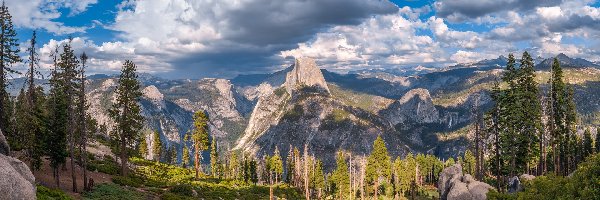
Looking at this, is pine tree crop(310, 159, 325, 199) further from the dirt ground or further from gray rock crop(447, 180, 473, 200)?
the dirt ground

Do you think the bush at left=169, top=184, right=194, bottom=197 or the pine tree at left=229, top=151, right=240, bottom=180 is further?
the pine tree at left=229, top=151, right=240, bottom=180

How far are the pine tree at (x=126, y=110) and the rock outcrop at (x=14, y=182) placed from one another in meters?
35.4

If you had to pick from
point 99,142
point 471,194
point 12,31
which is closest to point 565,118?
point 471,194

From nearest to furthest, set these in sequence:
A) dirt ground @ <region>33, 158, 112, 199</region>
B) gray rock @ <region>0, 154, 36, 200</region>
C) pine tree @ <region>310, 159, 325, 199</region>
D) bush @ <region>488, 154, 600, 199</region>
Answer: gray rock @ <region>0, 154, 36, 200</region>, bush @ <region>488, 154, 600, 199</region>, dirt ground @ <region>33, 158, 112, 199</region>, pine tree @ <region>310, 159, 325, 199</region>

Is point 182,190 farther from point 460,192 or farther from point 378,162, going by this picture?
point 378,162

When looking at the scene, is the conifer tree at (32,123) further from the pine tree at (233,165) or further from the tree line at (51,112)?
the pine tree at (233,165)

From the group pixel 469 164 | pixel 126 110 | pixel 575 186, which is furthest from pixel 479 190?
pixel 469 164

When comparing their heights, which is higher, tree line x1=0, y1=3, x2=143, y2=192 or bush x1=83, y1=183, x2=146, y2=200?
tree line x1=0, y1=3, x2=143, y2=192

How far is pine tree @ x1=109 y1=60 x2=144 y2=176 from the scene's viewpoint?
54.7m

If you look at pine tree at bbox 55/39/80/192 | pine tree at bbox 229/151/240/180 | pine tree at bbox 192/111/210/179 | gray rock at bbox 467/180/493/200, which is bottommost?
pine tree at bbox 229/151/240/180

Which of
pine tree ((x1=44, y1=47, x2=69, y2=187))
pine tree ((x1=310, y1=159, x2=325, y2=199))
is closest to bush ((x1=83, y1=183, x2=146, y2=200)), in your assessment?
pine tree ((x1=44, y1=47, x2=69, y2=187))

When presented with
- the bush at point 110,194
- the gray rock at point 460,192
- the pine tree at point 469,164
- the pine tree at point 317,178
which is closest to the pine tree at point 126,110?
the bush at point 110,194

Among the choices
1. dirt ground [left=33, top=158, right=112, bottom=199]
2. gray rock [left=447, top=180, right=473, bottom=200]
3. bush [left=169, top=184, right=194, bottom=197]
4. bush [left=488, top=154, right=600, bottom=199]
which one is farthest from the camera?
bush [left=169, top=184, right=194, bottom=197]

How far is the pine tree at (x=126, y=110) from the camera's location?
54719mm
